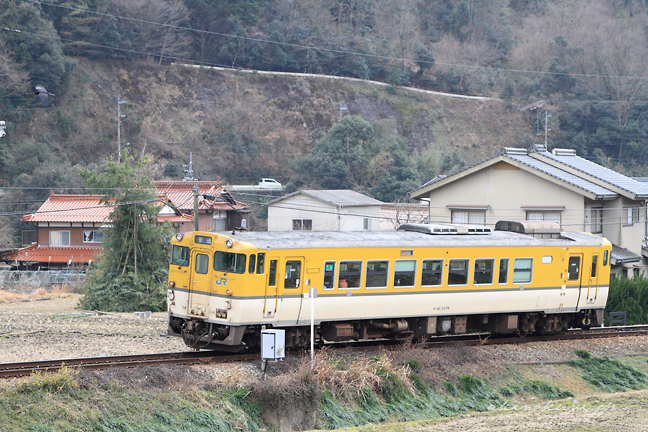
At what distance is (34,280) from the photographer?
32.6m

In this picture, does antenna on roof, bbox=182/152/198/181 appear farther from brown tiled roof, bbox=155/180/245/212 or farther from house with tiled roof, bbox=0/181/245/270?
house with tiled roof, bbox=0/181/245/270

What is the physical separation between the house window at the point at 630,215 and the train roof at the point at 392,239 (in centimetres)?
984

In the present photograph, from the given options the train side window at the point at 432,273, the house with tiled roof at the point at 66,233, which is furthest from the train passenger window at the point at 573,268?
the house with tiled roof at the point at 66,233

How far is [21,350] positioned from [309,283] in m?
6.06

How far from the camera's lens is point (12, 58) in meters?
55.4

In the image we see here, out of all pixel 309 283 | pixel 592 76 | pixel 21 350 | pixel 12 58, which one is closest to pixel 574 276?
pixel 309 283

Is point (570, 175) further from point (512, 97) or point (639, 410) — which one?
point (512, 97)

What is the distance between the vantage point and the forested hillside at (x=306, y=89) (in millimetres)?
57375

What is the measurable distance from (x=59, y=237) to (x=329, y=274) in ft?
96.1

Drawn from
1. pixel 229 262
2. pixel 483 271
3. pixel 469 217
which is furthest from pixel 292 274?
pixel 469 217

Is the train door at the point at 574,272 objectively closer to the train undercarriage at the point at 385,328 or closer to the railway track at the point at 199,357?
the train undercarriage at the point at 385,328

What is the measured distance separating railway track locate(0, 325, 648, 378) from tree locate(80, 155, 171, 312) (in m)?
12.0

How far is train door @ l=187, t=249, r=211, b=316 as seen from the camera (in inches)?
520

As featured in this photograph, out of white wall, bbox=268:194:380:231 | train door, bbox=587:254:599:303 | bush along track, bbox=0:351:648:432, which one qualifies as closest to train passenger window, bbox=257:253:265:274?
bush along track, bbox=0:351:648:432
